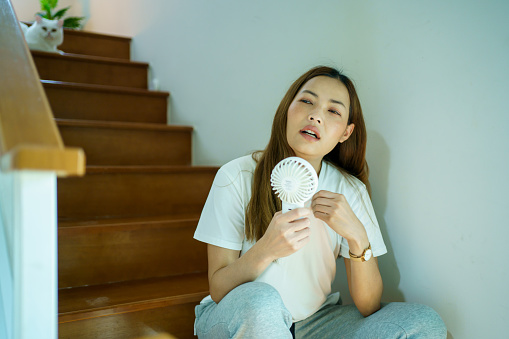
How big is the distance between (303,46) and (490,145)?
88 centimetres

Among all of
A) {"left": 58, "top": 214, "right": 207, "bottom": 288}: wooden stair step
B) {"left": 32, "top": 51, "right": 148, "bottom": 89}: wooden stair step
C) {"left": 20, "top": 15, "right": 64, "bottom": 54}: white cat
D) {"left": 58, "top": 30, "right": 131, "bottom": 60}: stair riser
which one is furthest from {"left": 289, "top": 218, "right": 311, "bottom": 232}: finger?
{"left": 58, "top": 30, "right": 131, "bottom": 60}: stair riser

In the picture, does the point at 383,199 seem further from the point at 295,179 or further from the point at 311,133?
the point at 295,179

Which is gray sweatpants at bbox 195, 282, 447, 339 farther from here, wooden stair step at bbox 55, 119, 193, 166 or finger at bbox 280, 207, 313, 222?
wooden stair step at bbox 55, 119, 193, 166

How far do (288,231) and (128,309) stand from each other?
0.70 metres

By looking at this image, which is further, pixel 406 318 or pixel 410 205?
pixel 410 205

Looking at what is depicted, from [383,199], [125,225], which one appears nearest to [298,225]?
[383,199]

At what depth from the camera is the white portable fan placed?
1.01m

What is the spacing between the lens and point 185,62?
2752 mm

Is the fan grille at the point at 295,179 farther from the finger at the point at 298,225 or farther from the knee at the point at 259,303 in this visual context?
the knee at the point at 259,303

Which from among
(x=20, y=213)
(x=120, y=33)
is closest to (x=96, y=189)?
(x=20, y=213)

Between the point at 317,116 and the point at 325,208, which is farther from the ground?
the point at 317,116

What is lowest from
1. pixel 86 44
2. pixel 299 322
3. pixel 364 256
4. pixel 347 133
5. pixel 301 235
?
pixel 299 322

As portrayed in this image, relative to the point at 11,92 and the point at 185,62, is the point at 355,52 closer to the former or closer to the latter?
the point at 11,92

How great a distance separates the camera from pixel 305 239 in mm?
1106
